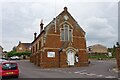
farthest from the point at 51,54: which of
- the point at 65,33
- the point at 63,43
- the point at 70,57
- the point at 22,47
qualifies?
the point at 22,47

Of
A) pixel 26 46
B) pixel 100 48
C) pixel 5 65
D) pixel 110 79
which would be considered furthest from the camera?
pixel 100 48

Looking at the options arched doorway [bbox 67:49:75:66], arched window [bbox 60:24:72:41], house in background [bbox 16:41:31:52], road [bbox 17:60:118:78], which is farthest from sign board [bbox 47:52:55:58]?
house in background [bbox 16:41:31:52]

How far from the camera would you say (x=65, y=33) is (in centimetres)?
3600

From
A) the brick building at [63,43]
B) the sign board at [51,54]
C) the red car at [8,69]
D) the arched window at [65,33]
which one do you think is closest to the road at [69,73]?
the red car at [8,69]

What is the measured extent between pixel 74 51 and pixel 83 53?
199 cm

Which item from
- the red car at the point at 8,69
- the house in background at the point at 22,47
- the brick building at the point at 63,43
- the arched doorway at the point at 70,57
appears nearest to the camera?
the red car at the point at 8,69

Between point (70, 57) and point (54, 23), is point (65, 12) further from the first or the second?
point (70, 57)

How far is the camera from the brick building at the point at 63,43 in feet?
112

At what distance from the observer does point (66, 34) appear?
3603 centimetres

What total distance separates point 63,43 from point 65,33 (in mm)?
1840

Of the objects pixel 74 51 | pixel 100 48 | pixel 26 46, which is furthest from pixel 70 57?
pixel 100 48

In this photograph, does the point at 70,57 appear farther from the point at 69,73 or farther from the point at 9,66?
the point at 9,66

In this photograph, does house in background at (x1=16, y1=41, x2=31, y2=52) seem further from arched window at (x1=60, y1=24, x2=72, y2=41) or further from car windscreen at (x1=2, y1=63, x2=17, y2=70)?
car windscreen at (x1=2, y1=63, x2=17, y2=70)

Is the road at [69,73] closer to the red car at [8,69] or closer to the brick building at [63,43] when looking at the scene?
the red car at [8,69]
